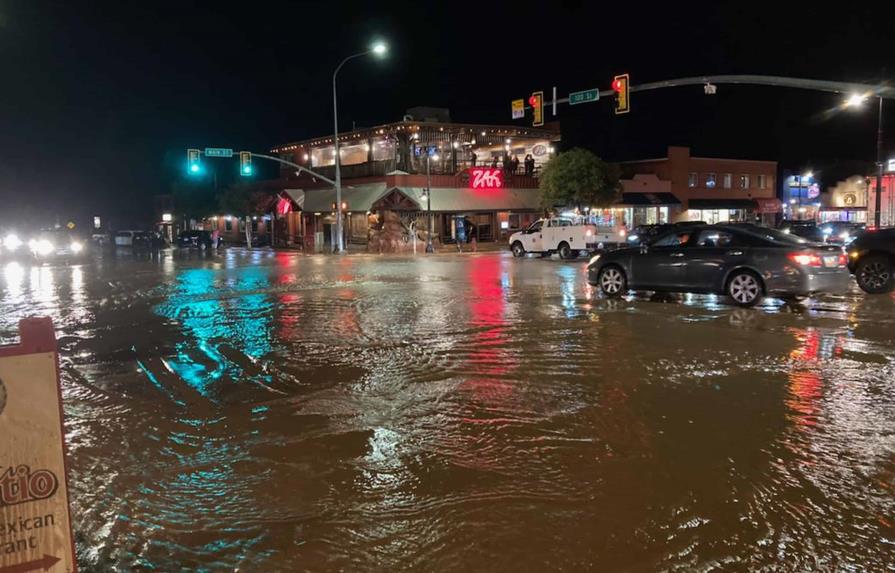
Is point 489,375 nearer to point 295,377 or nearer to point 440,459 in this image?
point 295,377

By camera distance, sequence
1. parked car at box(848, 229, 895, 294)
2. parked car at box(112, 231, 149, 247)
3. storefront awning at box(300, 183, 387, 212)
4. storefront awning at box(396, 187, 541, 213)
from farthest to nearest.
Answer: parked car at box(112, 231, 149, 247) → storefront awning at box(300, 183, 387, 212) → storefront awning at box(396, 187, 541, 213) → parked car at box(848, 229, 895, 294)

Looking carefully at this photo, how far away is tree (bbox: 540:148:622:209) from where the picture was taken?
4578cm

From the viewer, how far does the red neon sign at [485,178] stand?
161ft

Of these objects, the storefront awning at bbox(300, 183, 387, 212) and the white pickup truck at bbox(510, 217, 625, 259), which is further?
the storefront awning at bbox(300, 183, 387, 212)

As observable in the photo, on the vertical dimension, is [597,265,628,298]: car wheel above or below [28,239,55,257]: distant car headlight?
below

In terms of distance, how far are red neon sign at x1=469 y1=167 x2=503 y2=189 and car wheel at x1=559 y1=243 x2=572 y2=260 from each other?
1802 cm

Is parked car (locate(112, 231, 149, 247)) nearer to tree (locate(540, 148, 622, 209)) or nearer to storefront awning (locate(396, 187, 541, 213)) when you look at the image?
storefront awning (locate(396, 187, 541, 213))

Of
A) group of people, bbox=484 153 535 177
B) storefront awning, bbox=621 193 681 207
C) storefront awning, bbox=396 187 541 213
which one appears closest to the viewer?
storefront awning, bbox=396 187 541 213

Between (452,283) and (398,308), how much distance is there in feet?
17.5

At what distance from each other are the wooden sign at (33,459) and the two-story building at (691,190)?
5405 cm

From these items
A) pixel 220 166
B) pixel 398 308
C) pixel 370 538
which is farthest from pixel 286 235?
pixel 370 538

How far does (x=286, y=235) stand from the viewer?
59062mm

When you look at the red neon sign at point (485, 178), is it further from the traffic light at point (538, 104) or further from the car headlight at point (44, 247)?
the car headlight at point (44, 247)

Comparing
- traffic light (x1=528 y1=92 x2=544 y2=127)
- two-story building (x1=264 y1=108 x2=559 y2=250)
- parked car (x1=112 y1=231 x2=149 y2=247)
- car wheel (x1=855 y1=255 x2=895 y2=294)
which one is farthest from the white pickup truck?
parked car (x1=112 y1=231 x2=149 y2=247)
